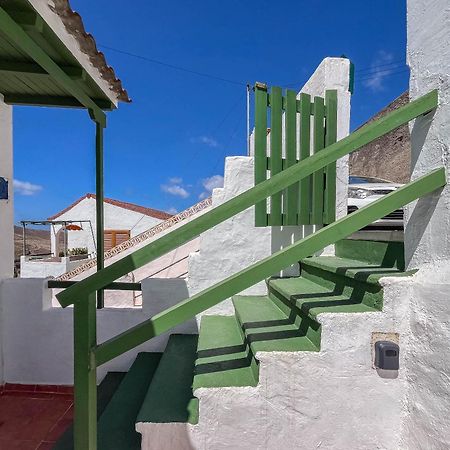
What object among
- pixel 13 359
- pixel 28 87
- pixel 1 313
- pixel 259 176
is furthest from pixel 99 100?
pixel 13 359

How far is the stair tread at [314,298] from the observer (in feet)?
5.95

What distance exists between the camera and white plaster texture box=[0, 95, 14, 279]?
3.27 metres

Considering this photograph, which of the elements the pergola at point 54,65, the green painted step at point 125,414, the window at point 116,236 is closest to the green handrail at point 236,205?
the green painted step at point 125,414

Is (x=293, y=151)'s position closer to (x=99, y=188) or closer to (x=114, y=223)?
(x=99, y=188)

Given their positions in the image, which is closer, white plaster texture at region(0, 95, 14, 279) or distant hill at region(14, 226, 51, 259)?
white plaster texture at region(0, 95, 14, 279)

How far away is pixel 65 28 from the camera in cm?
254

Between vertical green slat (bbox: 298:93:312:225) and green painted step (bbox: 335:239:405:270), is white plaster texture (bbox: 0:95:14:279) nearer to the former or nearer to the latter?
vertical green slat (bbox: 298:93:312:225)

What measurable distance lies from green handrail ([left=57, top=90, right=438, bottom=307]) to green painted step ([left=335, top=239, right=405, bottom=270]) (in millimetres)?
879

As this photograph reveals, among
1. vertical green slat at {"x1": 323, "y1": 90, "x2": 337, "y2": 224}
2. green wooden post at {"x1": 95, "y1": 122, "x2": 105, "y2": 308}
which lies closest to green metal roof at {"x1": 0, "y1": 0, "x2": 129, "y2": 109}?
green wooden post at {"x1": 95, "y1": 122, "x2": 105, "y2": 308}

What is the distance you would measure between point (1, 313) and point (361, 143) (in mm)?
3771

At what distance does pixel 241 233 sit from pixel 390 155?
43.1 ft

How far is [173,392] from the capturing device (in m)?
2.01

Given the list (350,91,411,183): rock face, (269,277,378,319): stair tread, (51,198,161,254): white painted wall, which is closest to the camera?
(269,277,378,319): stair tread

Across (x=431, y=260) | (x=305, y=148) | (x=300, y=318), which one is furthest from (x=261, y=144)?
(x=431, y=260)
